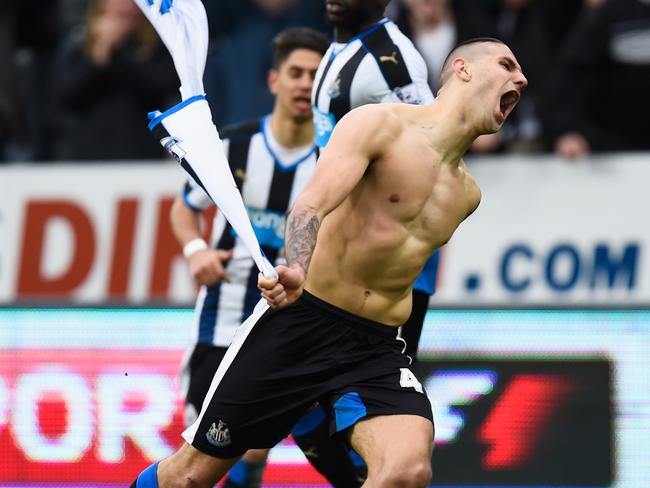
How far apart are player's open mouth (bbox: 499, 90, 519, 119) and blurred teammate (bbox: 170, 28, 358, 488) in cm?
152

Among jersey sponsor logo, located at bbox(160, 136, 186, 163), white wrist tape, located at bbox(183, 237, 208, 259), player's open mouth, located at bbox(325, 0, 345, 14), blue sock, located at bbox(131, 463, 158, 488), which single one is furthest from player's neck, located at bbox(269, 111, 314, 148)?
blue sock, located at bbox(131, 463, 158, 488)

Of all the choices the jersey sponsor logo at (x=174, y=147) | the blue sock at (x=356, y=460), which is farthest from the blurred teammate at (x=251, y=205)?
the jersey sponsor logo at (x=174, y=147)

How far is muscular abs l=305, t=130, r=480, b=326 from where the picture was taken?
5.75m

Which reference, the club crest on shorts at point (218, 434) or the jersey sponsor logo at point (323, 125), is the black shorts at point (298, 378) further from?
the jersey sponsor logo at point (323, 125)

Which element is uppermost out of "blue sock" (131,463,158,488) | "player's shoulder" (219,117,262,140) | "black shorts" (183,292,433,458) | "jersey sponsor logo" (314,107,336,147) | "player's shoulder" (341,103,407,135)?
"player's shoulder" (341,103,407,135)

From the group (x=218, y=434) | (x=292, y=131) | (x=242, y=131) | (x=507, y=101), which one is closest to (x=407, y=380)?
(x=218, y=434)

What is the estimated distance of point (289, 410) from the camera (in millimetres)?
5844

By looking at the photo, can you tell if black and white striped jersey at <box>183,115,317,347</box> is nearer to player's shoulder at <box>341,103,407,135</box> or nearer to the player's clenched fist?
player's shoulder at <box>341,103,407,135</box>

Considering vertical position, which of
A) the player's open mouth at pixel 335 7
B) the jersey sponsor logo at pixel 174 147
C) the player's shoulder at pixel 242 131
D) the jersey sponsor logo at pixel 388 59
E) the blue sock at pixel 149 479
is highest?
the player's open mouth at pixel 335 7

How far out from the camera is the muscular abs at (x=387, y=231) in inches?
226

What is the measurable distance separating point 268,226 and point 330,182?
177 cm

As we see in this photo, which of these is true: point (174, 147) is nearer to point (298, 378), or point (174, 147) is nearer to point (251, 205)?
point (298, 378)

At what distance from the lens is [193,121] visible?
5.46m

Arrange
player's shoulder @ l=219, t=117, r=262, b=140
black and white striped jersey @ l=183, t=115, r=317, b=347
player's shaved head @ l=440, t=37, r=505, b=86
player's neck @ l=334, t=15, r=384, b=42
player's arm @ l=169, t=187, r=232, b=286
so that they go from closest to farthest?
1. player's shaved head @ l=440, t=37, r=505, b=86
2. player's neck @ l=334, t=15, r=384, b=42
3. player's arm @ l=169, t=187, r=232, b=286
4. black and white striped jersey @ l=183, t=115, r=317, b=347
5. player's shoulder @ l=219, t=117, r=262, b=140
